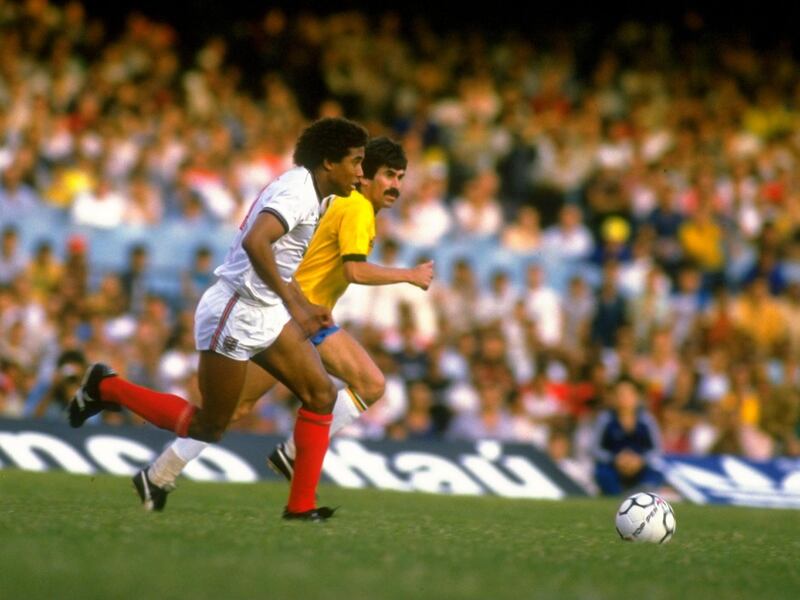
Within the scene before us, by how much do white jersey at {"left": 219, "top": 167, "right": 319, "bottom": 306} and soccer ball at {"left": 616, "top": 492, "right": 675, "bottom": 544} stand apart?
2083 millimetres

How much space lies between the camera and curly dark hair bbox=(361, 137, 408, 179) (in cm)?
921

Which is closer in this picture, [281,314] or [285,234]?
[285,234]

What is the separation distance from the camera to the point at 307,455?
7.85 meters

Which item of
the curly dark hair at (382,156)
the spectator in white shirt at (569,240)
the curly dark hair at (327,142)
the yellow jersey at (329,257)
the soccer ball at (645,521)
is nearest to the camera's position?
the curly dark hair at (327,142)

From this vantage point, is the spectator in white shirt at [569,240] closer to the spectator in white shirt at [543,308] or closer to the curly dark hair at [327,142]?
the spectator in white shirt at [543,308]

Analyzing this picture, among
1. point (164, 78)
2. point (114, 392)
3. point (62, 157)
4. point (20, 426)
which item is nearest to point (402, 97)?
point (164, 78)

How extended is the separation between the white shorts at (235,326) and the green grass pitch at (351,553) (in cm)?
84

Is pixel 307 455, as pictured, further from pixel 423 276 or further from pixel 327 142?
pixel 327 142

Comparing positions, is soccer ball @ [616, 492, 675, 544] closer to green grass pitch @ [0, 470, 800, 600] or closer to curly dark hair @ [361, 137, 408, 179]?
green grass pitch @ [0, 470, 800, 600]

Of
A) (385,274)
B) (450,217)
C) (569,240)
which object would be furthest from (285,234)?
(569,240)

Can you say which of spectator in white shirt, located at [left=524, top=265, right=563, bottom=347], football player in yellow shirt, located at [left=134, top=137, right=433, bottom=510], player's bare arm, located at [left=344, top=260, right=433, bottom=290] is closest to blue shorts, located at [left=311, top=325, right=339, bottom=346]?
football player in yellow shirt, located at [left=134, top=137, right=433, bottom=510]

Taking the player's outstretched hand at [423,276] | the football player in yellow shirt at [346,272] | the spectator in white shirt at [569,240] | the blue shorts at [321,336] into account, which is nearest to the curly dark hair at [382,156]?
the football player in yellow shirt at [346,272]

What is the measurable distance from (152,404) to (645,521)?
101 inches

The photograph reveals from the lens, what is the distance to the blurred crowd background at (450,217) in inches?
569
